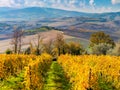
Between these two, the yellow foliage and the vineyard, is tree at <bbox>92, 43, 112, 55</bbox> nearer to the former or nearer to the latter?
the vineyard

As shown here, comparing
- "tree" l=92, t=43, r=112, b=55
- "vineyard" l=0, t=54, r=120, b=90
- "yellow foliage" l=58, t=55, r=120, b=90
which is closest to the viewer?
"yellow foliage" l=58, t=55, r=120, b=90

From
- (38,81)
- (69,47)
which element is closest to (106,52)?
(69,47)

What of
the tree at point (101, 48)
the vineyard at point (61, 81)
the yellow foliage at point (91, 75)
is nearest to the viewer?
the yellow foliage at point (91, 75)

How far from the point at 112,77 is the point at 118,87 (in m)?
4.36

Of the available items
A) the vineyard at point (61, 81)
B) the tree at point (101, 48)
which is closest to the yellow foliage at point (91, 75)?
the vineyard at point (61, 81)

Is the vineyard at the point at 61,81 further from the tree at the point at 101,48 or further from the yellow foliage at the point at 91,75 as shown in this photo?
the tree at the point at 101,48

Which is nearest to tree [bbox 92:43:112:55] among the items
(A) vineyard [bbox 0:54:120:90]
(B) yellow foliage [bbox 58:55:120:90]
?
(A) vineyard [bbox 0:54:120:90]

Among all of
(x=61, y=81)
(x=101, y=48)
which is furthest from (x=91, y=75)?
(x=101, y=48)

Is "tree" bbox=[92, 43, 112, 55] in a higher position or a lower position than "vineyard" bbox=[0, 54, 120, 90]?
lower

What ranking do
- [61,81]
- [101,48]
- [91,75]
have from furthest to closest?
[101,48], [61,81], [91,75]

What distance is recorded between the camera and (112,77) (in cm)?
4391

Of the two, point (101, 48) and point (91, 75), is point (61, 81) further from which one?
point (101, 48)

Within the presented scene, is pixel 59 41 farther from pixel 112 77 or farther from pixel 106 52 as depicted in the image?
pixel 112 77

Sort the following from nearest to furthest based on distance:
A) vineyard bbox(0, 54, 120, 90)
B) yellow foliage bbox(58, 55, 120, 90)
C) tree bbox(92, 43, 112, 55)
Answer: yellow foliage bbox(58, 55, 120, 90), vineyard bbox(0, 54, 120, 90), tree bbox(92, 43, 112, 55)
